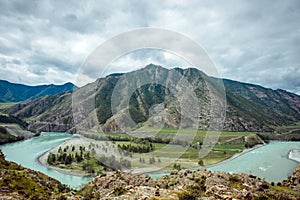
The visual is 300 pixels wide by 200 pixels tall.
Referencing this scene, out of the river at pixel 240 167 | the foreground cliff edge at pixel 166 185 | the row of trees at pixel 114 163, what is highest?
the foreground cliff edge at pixel 166 185

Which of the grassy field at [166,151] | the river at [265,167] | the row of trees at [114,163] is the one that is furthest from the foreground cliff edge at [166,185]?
the grassy field at [166,151]

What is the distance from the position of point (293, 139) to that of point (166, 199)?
179 metres

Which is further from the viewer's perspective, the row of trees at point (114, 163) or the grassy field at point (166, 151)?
the grassy field at point (166, 151)

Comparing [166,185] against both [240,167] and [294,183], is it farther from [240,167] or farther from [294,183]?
[240,167]

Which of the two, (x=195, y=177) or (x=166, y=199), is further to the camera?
(x=195, y=177)

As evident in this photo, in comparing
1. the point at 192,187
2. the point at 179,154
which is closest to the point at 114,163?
the point at 179,154

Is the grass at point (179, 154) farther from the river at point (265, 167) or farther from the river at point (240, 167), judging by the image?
the river at point (265, 167)

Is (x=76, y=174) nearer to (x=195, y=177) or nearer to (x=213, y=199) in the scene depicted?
(x=195, y=177)

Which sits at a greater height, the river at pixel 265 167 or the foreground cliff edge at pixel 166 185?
the foreground cliff edge at pixel 166 185

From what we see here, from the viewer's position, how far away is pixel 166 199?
15.5 metres

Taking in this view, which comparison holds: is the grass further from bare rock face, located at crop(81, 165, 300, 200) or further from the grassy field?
bare rock face, located at crop(81, 165, 300, 200)

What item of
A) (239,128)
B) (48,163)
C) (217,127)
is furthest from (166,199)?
(239,128)

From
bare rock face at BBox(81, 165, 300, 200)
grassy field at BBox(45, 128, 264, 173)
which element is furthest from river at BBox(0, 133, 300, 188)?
bare rock face at BBox(81, 165, 300, 200)

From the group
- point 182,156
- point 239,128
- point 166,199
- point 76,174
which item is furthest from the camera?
point 239,128
